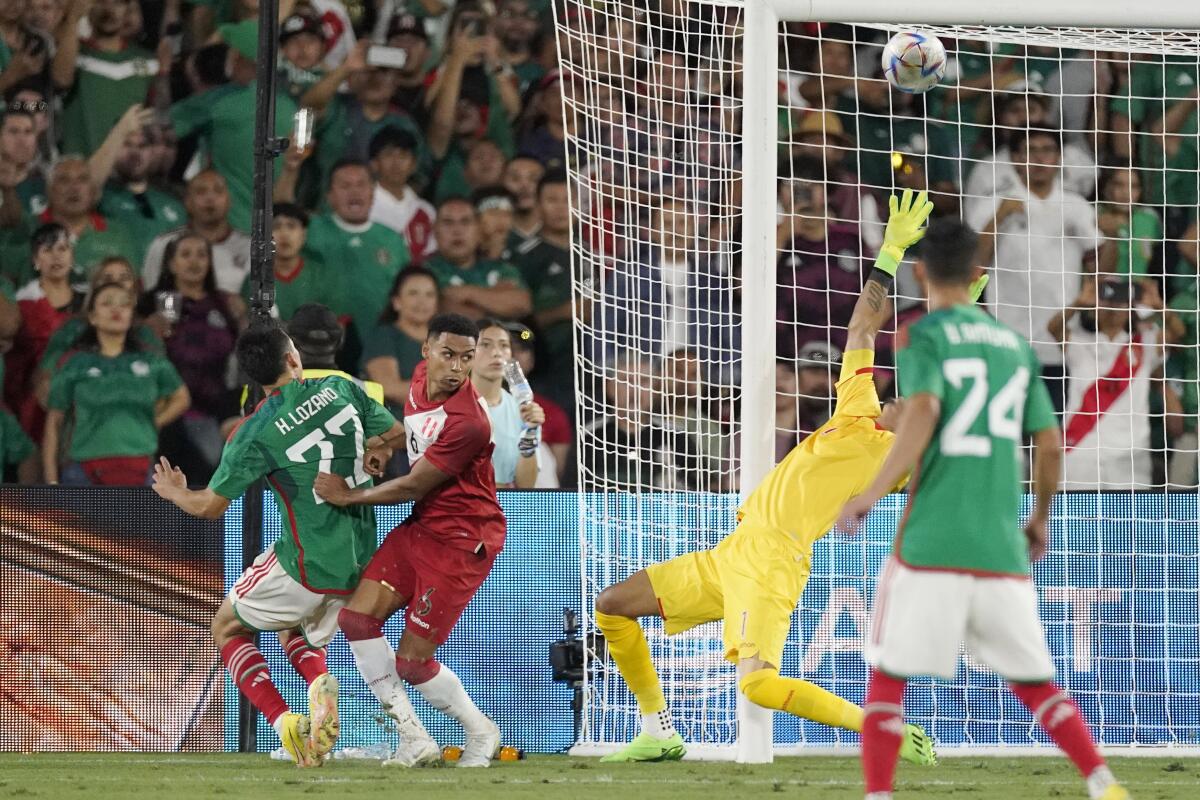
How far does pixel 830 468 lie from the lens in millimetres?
6609

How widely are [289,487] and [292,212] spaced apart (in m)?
3.86

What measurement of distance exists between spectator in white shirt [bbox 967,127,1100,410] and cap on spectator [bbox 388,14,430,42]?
3.71 meters

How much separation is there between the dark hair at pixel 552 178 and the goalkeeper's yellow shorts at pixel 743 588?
14.4ft

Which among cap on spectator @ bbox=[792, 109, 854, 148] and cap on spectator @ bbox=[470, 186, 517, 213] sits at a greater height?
cap on spectator @ bbox=[792, 109, 854, 148]

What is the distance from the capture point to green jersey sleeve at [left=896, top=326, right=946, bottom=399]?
177 inches

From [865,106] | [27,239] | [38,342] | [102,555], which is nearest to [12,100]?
[27,239]

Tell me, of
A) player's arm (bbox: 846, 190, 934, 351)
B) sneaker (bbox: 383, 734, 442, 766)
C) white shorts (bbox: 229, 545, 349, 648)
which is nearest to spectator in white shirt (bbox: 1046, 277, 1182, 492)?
player's arm (bbox: 846, 190, 934, 351)

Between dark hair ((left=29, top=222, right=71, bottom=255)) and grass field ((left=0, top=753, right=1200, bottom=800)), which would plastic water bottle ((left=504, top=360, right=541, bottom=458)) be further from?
dark hair ((left=29, top=222, right=71, bottom=255))

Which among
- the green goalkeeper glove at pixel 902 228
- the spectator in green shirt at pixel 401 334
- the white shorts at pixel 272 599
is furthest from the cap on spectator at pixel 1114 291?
the white shorts at pixel 272 599

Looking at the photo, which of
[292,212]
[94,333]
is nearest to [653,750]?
[94,333]

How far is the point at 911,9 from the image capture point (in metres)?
6.97

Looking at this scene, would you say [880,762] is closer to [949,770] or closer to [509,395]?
[949,770]

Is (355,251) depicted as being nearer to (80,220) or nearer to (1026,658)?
(80,220)

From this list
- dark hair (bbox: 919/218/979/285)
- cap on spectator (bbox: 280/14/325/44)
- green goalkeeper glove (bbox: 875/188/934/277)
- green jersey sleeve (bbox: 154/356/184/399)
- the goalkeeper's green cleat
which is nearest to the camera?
dark hair (bbox: 919/218/979/285)
